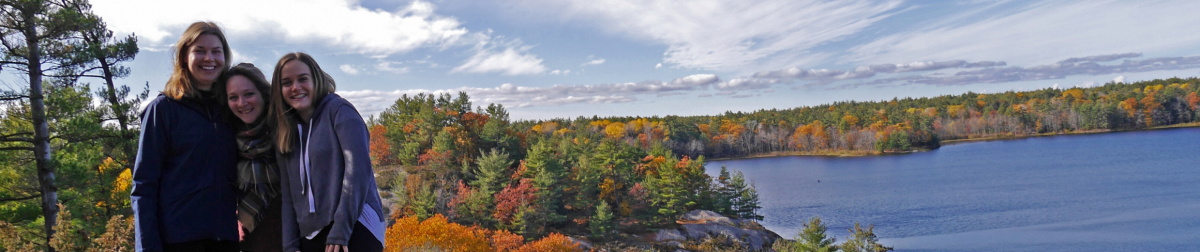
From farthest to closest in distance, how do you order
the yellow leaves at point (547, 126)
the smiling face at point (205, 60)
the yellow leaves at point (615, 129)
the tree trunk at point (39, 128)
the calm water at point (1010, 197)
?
the yellow leaves at point (547, 126), the yellow leaves at point (615, 129), the calm water at point (1010, 197), the tree trunk at point (39, 128), the smiling face at point (205, 60)

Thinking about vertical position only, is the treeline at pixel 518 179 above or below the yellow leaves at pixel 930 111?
below

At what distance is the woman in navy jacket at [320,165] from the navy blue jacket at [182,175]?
0.28m

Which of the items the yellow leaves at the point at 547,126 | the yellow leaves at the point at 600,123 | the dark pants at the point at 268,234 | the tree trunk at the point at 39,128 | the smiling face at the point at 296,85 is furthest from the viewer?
the yellow leaves at the point at 600,123

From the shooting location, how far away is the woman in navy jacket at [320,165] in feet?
6.68

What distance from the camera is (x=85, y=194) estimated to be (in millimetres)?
10953

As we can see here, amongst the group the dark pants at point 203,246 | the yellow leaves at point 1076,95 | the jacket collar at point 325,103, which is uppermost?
the yellow leaves at point 1076,95

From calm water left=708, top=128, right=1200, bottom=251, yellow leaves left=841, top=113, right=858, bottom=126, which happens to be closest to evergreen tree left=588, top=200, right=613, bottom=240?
calm water left=708, top=128, right=1200, bottom=251

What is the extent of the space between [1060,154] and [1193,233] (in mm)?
38088

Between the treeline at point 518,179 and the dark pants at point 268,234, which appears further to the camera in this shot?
the treeline at point 518,179

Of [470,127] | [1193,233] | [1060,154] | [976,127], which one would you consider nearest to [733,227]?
[470,127]

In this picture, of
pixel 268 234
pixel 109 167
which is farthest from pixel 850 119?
pixel 268 234

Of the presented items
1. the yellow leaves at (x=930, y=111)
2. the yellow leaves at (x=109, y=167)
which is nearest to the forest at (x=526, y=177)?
the yellow leaves at (x=109, y=167)

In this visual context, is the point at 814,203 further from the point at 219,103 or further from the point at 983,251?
the point at 219,103

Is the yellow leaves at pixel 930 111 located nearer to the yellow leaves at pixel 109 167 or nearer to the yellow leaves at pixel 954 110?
the yellow leaves at pixel 954 110
